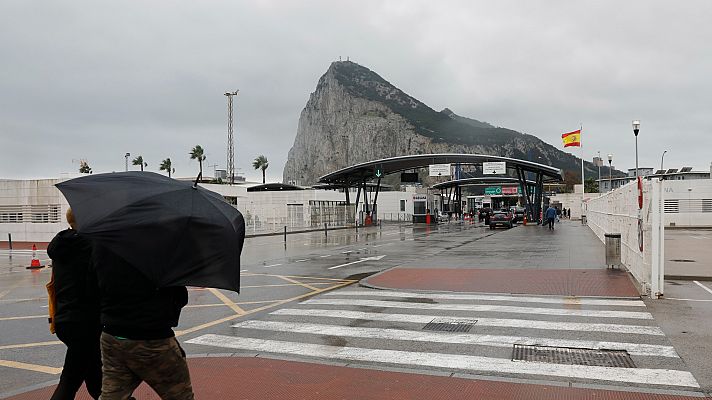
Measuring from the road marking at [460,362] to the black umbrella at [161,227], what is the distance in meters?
3.54

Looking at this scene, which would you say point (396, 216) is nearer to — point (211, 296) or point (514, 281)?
point (514, 281)

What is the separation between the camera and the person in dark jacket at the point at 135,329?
3.38m

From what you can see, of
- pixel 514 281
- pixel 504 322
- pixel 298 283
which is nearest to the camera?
pixel 504 322

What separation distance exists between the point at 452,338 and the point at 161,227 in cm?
521

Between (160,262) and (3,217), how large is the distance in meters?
39.8

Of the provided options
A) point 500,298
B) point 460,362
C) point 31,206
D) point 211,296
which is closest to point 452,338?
point 460,362

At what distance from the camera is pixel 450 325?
8.41m

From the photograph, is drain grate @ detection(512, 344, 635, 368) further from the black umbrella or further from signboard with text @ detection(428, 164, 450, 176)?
signboard with text @ detection(428, 164, 450, 176)

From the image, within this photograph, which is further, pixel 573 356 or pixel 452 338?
pixel 452 338

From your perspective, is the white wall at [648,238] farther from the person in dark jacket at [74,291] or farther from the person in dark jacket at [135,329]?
the person in dark jacket at [74,291]

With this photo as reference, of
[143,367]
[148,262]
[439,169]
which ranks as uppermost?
[439,169]

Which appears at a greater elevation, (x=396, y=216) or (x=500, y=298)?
(x=396, y=216)

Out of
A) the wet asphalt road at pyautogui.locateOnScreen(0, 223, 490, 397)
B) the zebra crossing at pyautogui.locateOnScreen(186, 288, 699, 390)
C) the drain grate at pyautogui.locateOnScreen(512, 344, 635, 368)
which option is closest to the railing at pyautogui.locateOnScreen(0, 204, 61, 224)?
the wet asphalt road at pyautogui.locateOnScreen(0, 223, 490, 397)

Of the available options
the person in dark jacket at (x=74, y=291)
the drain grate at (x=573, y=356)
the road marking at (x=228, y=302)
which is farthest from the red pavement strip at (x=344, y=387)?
the road marking at (x=228, y=302)
